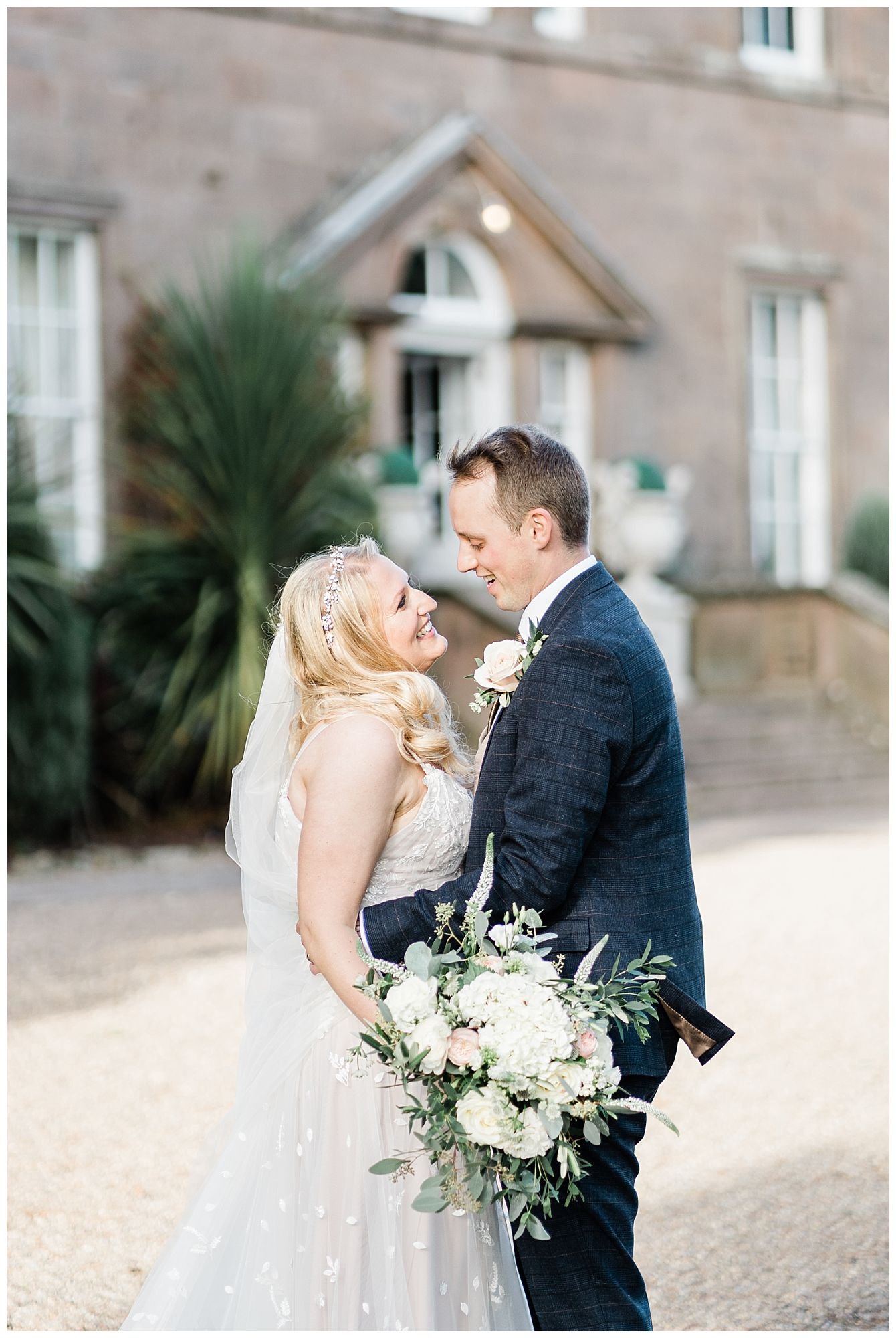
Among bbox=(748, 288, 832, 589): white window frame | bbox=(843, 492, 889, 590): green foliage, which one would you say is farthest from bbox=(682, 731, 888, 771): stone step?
bbox=(748, 288, 832, 589): white window frame

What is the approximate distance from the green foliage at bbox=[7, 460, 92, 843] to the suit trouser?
8341 mm

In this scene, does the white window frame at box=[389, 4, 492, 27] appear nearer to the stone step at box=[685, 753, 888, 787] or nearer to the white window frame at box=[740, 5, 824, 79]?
the white window frame at box=[740, 5, 824, 79]

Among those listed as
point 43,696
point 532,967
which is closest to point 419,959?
point 532,967

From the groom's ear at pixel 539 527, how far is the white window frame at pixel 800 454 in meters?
14.0

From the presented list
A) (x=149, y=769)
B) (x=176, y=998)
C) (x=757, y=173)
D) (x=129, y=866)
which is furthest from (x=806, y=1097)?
(x=757, y=173)

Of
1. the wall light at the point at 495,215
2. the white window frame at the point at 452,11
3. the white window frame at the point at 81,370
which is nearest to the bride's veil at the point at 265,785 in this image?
the white window frame at the point at 81,370

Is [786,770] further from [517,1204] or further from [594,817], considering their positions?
[517,1204]

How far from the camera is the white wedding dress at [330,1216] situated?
2.67m

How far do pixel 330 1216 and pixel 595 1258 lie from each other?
49cm

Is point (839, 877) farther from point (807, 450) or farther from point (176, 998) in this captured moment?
point (807, 450)

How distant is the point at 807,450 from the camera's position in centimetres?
1662

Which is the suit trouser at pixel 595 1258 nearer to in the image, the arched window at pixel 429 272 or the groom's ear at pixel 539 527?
the groom's ear at pixel 539 527

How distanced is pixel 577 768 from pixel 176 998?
4.50 metres

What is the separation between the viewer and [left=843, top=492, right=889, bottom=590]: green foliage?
1595cm
